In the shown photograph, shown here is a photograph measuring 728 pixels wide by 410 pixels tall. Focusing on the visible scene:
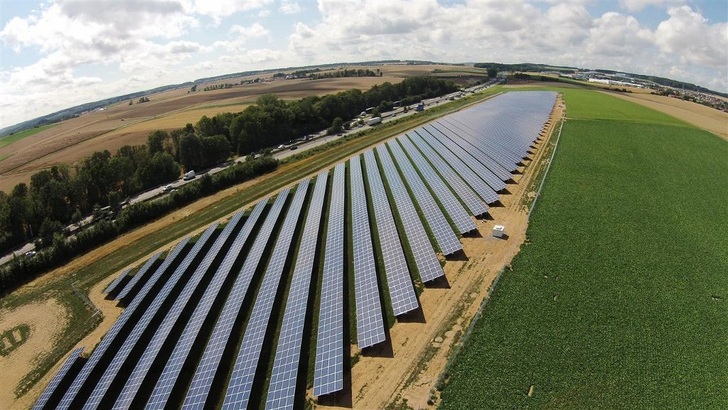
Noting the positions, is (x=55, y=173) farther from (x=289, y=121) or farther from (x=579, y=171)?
(x=579, y=171)

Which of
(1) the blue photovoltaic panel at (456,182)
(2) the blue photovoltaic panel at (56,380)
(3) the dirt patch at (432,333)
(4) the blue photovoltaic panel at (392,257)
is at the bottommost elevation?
(2) the blue photovoltaic panel at (56,380)

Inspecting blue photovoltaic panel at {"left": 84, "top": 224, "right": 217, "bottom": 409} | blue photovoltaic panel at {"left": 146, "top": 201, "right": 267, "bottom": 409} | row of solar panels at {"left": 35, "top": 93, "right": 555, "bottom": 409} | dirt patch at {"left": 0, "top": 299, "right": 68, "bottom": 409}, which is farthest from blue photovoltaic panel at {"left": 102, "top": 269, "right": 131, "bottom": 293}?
blue photovoltaic panel at {"left": 146, "top": 201, "right": 267, "bottom": 409}

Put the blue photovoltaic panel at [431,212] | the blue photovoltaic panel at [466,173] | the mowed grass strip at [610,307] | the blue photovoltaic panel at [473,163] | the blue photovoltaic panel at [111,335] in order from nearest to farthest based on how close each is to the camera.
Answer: the mowed grass strip at [610,307]
the blue photovoltaic panel at [111,335]
the blue photovoltaic panel at [431,212]
the blue photovoltaic panel at [466,173]
the blue photovoltaic panel at [473,163]

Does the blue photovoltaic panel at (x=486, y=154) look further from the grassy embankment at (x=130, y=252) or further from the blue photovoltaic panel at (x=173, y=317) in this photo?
the blue photovoltaic panel at (x=173, y=317)

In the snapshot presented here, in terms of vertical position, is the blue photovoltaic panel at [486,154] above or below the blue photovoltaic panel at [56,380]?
above

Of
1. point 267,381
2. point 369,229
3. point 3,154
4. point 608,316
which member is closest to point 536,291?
point 608,316

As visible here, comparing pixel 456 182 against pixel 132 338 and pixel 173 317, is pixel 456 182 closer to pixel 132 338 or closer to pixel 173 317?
pixel 173 317

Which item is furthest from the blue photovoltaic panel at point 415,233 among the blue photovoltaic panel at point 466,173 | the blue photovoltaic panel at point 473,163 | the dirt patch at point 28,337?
the dirt patch at point 28,337

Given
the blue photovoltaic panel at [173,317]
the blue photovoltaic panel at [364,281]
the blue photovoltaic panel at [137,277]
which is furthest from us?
the blue photovoltaic panel at [137,277]
